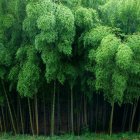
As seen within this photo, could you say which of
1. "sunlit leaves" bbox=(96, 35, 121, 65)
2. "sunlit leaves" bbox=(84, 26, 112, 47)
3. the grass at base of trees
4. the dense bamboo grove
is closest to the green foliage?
the dense bamboo grove

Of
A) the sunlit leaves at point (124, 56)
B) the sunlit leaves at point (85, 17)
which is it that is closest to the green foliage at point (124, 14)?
the sunlit leaves at point (85, 17)

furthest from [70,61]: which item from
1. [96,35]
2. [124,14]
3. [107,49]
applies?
[124,14]

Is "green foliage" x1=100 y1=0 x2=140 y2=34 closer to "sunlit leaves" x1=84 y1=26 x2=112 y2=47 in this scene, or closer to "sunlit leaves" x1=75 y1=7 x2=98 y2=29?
"sunlit leaves" x1=75 y1=7 x2=98 y2=29

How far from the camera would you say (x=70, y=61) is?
324 inches

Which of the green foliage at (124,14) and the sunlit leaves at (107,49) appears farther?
the green foliage at (124,14)

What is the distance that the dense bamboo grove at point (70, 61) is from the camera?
23.1 feet

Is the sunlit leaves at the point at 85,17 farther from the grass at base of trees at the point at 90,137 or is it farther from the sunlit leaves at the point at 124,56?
the grass at base of trees at the point at 90,137

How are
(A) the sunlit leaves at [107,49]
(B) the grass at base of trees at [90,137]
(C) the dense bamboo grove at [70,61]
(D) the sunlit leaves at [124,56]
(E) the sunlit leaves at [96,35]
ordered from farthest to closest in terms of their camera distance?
(B) the grass at base of trees at [90,137], (E) the sunlit leaves at [96,35], (C) the dense bamboo grove at [70,61], (A) the sunlit leaves at [107,49], (D) the sunlit leaves at [124,56]

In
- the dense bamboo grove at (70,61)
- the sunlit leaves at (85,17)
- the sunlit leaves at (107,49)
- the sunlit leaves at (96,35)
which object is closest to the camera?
the sunlit leaves at (107,49)

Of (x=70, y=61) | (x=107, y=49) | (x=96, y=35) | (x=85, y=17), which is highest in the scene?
(x=85, y=17)

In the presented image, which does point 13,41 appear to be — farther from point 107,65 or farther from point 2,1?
point 107,65

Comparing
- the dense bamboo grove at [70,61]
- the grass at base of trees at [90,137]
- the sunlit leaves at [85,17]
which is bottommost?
the grass at base of trees at [90,137]

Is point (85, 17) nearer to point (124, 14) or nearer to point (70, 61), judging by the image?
point (124, 14)

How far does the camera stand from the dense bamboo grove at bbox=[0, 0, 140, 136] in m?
7.03
